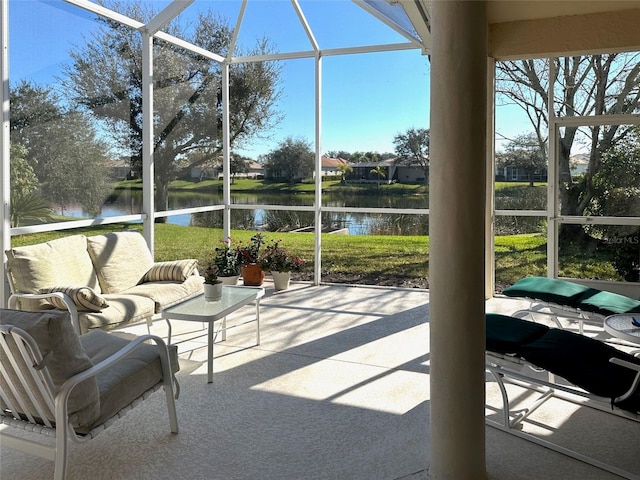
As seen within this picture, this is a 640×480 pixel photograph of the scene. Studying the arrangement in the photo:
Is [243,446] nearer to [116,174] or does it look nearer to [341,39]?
[116,174]

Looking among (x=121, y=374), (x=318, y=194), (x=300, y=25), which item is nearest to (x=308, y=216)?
(x=318, y=194)

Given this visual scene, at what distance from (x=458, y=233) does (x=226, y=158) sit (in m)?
5.97

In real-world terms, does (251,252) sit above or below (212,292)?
above

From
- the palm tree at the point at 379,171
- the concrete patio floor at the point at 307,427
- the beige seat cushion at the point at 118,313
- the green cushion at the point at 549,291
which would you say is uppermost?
the palm tree at the point at 379,171

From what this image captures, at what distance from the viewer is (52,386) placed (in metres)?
2.51

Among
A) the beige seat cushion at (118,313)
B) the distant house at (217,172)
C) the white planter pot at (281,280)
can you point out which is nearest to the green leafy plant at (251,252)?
the white planter pot at (281,280)

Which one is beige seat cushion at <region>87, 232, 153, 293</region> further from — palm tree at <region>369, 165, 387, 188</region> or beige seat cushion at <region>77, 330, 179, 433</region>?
palm tree at <region>369, 165, 387, 188</region>

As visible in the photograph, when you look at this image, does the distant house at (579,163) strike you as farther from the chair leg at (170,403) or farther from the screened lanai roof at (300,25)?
the chair leg at (170,403)

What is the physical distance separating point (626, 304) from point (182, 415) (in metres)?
3.34

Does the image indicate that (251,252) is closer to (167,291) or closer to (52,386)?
(167,291)

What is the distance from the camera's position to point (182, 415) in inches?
138

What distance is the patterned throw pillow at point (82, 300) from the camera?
13.9 feet

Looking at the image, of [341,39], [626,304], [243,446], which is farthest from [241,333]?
[341,39]

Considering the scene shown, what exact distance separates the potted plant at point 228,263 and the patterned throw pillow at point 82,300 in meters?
2.31
